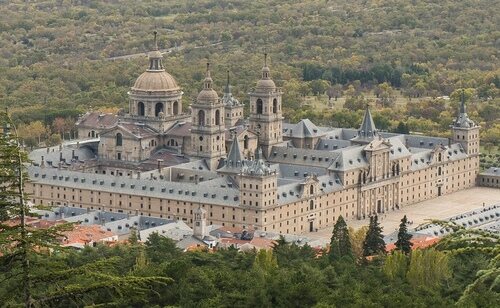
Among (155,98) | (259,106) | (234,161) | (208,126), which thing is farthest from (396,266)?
(155,98)

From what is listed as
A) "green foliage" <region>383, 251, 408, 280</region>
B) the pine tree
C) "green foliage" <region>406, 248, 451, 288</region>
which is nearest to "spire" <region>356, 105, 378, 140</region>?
"green foliage" <region>383, 251, 408, 280</region>

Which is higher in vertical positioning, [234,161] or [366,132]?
[366,132]

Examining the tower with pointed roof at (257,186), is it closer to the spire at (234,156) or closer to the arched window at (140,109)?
the spire at (234,156)

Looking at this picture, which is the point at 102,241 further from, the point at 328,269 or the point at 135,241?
the point at 328,269

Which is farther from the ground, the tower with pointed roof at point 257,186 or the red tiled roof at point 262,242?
the tower with pointed roof at point 257,186

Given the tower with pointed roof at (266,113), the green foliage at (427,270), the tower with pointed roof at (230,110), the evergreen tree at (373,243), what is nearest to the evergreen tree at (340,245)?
the evergreen tree at (373,243)

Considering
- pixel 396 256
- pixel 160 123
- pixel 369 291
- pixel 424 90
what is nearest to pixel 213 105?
pixel 160 123

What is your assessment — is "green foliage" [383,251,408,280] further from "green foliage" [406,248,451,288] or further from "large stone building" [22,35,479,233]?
"large stone building" [22,35,479,233]

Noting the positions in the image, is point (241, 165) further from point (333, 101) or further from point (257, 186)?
point (333, 101)
